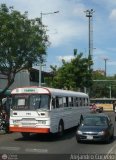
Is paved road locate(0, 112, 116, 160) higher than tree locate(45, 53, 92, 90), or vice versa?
tree locate(45, 53, 92, 90)

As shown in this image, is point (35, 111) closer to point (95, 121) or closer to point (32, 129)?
point (32, 129)

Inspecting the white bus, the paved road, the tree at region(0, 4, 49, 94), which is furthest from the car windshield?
the tree at region(0, 4, 49, 94)

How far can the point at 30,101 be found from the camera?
917 inches

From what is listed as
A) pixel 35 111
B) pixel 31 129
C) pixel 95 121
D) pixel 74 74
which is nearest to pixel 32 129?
pixel 31 129

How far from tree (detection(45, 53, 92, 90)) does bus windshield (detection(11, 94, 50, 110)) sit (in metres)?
35.4

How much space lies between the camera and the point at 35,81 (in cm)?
6819

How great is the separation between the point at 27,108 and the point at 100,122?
3.63 meters

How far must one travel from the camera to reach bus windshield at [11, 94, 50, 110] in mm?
23094

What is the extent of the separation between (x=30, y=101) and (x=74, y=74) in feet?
121

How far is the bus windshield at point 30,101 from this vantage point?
23094mm

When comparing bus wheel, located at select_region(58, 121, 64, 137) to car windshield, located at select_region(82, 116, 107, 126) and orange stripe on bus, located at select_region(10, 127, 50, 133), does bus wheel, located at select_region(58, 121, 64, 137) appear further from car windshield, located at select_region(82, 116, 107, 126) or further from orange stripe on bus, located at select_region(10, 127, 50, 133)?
orange stripe on bus, located at select_region(10, 127, 50, 133)

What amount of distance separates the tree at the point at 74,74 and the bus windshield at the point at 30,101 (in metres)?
35.4

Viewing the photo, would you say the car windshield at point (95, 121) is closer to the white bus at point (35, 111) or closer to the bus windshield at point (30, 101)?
the white bus at point (35, 111)

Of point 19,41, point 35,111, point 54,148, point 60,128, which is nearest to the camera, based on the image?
point 54,148
